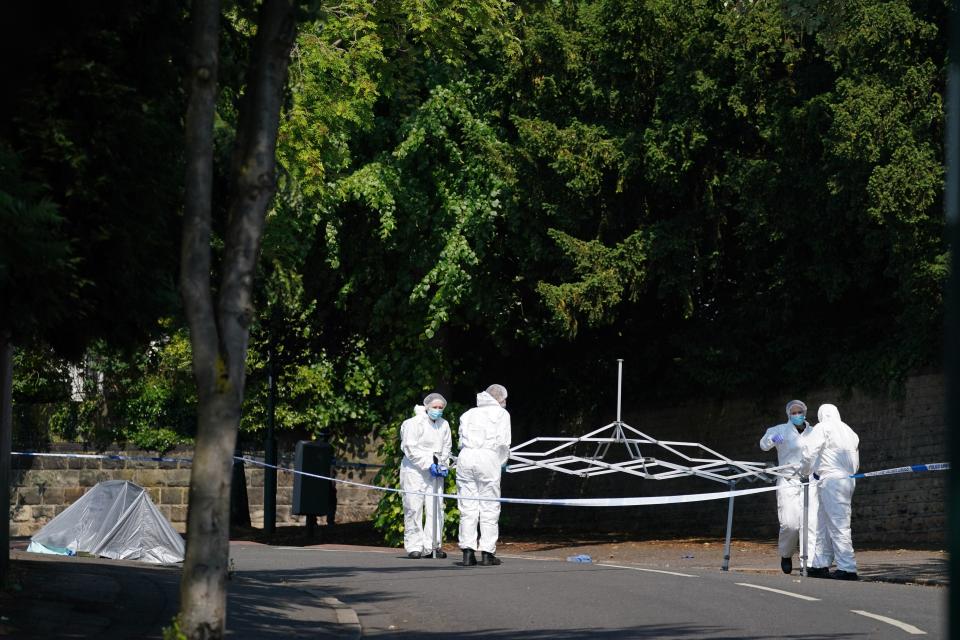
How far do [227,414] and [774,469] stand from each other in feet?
33.5

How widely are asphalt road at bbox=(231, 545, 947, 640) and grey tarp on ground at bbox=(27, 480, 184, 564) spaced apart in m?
0.91

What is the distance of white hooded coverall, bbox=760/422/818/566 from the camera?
1756cm

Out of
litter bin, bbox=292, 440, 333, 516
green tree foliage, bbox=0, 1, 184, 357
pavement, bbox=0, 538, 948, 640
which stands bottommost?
pavement, bbox=0, 538, 948, 640

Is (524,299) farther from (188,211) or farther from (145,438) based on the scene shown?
(188,211)

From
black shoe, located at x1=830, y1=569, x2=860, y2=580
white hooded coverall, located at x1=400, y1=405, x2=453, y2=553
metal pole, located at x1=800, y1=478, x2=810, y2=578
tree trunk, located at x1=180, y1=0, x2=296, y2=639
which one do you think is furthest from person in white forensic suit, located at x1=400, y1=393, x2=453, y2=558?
tree trunk, located at x1=180, y1=0, x2=296, y2=639

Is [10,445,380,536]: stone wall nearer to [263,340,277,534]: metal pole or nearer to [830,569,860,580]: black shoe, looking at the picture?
[263,340,277,534]: metal pole

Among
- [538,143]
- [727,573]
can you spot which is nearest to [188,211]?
[727,573]

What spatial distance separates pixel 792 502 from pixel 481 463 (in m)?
3.53

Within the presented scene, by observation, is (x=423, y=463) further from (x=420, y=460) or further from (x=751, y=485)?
(x=751, y=485)

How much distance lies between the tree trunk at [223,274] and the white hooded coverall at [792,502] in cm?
996

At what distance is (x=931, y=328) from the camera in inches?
845

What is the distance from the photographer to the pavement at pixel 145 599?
33.7 ft

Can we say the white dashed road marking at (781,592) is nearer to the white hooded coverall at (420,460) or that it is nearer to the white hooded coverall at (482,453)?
the white hooded coverall at (482,453)

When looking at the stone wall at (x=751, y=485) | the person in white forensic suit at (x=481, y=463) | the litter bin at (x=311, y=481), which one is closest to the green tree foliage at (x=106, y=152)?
the person in white forensic suit at (x=481, y=463)
